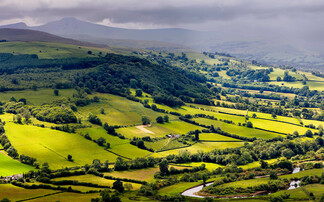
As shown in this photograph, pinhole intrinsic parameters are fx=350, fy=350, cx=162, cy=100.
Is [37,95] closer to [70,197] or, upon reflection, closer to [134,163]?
[134,163]

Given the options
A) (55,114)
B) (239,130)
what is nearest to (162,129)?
(239,130)

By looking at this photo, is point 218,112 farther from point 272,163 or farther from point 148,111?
point 272,163

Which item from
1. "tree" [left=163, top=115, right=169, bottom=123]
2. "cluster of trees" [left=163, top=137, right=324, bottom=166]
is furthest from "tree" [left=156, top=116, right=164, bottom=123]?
"cluster of trees" [left=163, top=137, right=324, bottom=166]

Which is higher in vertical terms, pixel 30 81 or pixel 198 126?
pixel 30 81

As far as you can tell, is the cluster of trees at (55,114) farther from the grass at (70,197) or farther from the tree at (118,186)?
the grass at (70,197)

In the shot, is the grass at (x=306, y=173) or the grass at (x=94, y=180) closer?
the grass at (x=94, y=180)

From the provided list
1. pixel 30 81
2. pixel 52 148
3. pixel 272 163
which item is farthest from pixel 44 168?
pixel 30 81

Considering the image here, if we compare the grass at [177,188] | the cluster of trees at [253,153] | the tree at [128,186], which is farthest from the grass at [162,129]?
the tree at [128,186]
